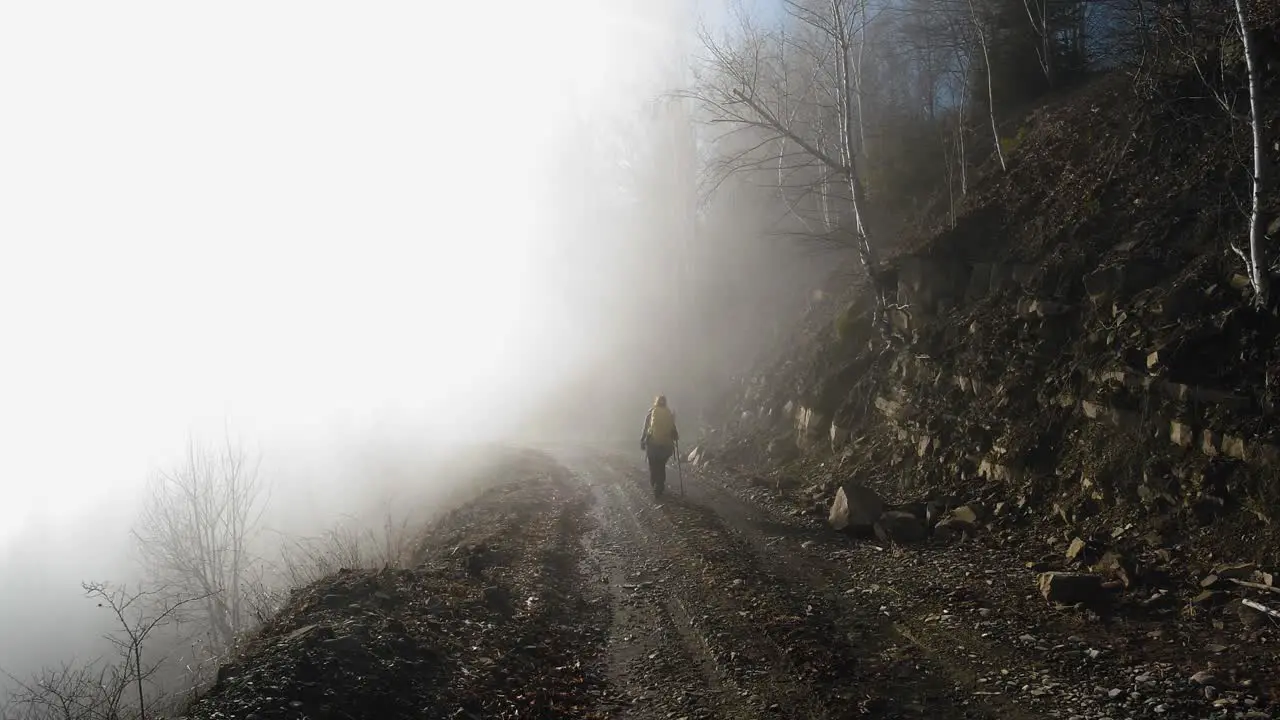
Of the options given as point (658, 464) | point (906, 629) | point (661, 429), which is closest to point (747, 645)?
point (906, 629)

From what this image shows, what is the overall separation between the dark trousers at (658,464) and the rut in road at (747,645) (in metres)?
4.35

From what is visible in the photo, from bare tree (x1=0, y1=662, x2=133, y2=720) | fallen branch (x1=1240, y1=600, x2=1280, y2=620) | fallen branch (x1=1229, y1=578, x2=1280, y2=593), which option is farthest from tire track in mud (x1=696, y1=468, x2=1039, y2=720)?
bare tree (x1=0, y1=662, x2=133, y2=720)

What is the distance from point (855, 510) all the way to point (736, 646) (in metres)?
4.51

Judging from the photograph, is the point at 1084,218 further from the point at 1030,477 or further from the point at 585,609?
the point at 585,609

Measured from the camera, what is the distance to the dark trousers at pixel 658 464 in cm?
1524

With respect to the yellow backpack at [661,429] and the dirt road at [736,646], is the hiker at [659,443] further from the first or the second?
the dirt road at [736,646]

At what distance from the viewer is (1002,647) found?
5797 millimetres

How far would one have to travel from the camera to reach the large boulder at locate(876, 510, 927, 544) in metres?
9.41

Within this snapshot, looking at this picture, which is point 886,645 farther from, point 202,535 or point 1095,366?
point 202,535

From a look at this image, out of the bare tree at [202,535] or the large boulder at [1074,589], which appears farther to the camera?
the bare tree at [202,535]

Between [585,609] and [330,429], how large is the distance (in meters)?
49.0

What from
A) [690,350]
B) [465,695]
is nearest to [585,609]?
[465,695]

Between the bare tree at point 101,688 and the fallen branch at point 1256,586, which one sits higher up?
the bare tree at point 101,688

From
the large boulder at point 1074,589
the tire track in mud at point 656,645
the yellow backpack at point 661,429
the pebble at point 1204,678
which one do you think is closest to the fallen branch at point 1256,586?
the large boulder at point 1074,589
